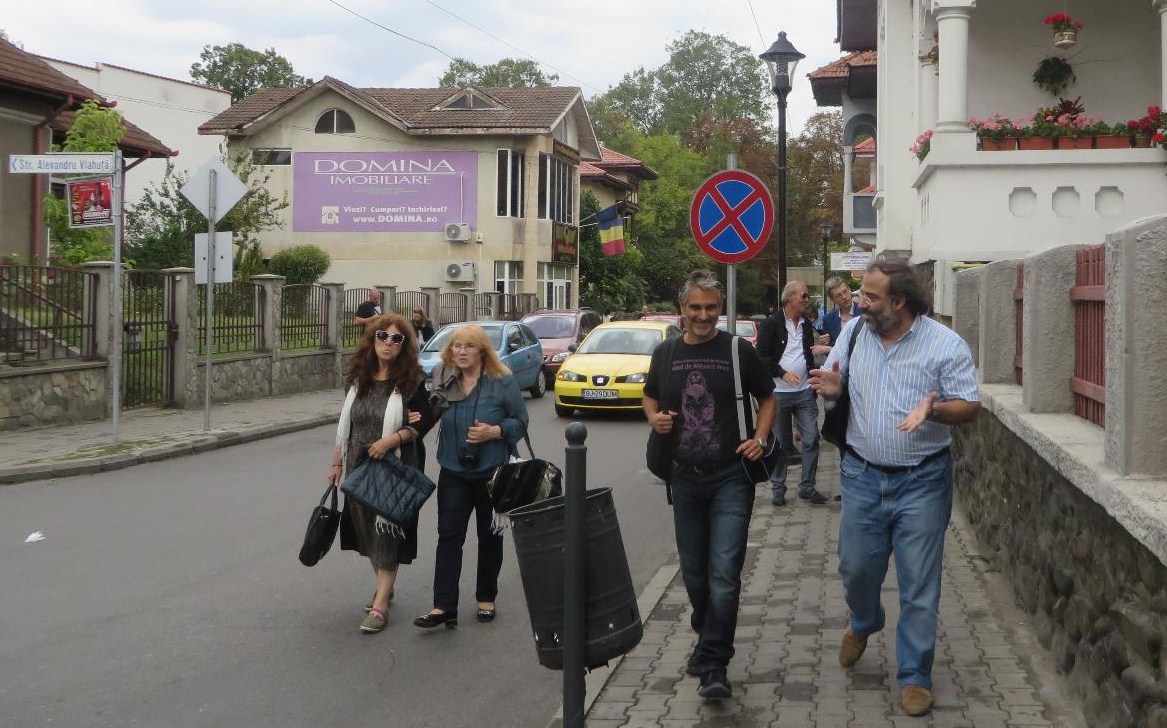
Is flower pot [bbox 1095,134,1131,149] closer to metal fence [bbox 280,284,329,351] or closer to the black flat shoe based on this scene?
the black flat shoe

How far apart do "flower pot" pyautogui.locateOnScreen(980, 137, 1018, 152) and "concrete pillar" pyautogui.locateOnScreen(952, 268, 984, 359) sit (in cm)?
→ 328

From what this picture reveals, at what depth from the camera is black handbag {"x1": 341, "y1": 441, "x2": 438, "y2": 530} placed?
724cm

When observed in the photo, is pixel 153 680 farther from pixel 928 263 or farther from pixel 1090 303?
pixel 928 263

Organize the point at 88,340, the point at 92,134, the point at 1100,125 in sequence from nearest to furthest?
the point at 1100,125 → the point at 88,340 → the point at 92,134

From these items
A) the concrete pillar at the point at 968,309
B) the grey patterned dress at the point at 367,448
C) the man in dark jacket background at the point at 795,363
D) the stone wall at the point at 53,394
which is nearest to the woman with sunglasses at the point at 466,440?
the grey patterned dress at the point at 367,448

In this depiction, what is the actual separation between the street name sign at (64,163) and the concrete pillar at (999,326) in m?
9.58

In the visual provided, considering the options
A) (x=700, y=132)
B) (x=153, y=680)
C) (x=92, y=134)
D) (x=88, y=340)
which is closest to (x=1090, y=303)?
(x=153, y=680)

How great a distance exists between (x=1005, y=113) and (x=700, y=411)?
40.8 feet

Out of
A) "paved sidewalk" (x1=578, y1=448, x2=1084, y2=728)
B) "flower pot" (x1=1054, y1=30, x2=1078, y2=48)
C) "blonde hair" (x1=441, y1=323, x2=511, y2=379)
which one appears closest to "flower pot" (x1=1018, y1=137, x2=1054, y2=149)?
"flower pot" (x1=1054, y1=30, x2=1078, y2=48)

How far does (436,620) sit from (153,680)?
1.60 metres

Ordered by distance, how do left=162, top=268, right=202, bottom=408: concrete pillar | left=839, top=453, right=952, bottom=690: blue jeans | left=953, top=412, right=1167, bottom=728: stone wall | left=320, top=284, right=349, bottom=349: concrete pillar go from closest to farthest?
left=953, top=412, right=1167, bottom=728: stone wall → left=839, top=453, right=952, bottom=690: blue jeans → left=162, top=268, right=202, bottom=408: concrete pillar → left=320, top=284, right=349, bottom=349: concrete pillar

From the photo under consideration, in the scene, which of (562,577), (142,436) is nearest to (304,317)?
(142,436)

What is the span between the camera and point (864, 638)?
6.10 metres

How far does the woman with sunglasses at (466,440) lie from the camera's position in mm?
7332
